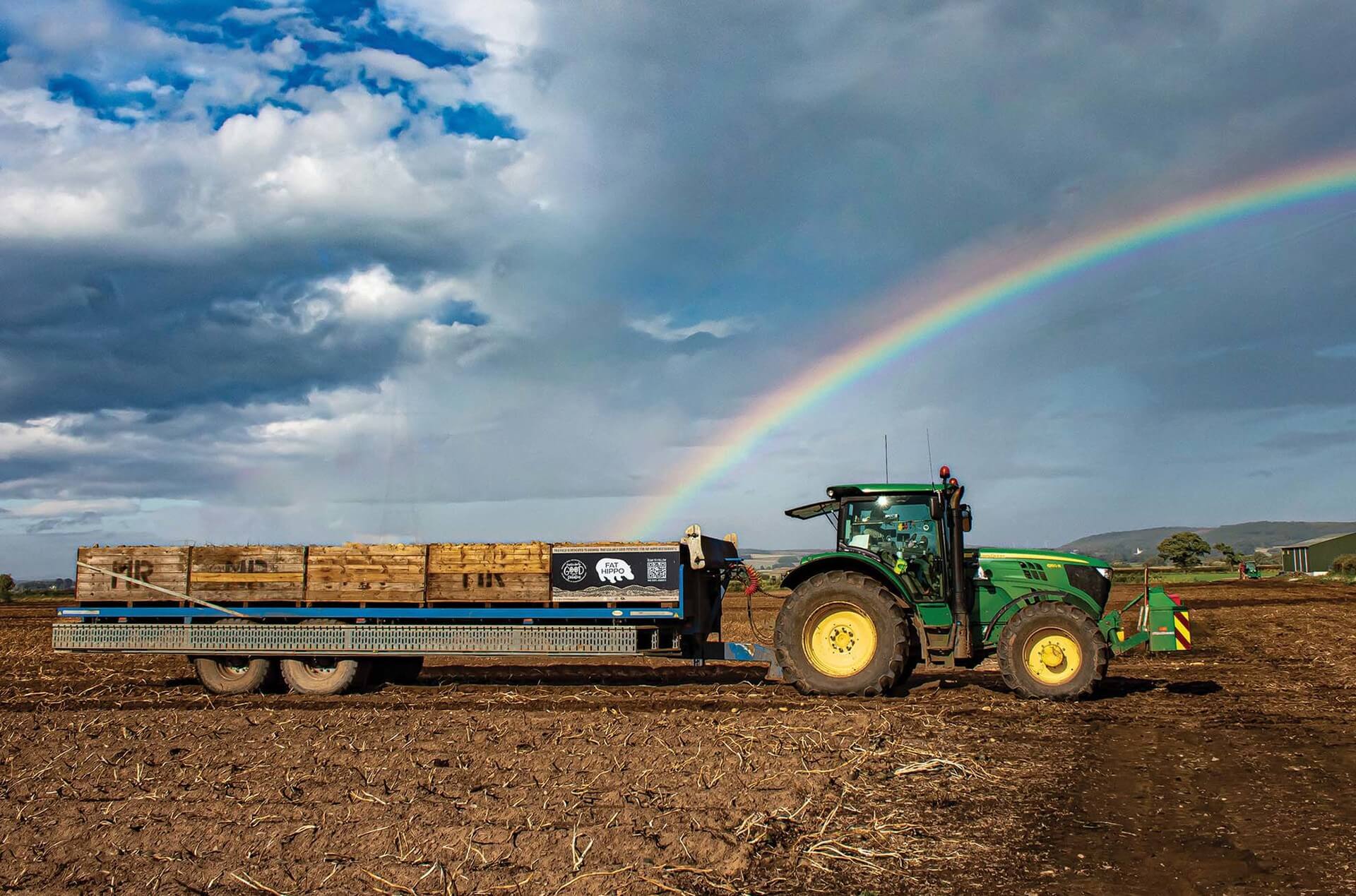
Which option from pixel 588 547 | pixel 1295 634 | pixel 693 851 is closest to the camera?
pixel 693 851

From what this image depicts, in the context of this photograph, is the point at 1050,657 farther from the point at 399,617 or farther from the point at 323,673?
the point at 323,673

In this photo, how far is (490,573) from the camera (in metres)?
12.9

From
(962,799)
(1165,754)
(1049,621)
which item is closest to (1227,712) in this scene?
(1049,621)

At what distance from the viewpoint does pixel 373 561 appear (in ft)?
43.4

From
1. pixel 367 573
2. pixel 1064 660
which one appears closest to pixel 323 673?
pixel 367 573

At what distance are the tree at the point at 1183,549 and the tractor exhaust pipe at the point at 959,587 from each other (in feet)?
316

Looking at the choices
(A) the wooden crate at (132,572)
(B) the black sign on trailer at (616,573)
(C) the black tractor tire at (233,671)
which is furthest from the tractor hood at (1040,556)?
(A) the wooden crate at (132,572)

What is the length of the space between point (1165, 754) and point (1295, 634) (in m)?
15.5

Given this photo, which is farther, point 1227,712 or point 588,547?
point 588,547

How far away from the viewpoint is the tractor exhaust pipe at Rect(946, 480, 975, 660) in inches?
466

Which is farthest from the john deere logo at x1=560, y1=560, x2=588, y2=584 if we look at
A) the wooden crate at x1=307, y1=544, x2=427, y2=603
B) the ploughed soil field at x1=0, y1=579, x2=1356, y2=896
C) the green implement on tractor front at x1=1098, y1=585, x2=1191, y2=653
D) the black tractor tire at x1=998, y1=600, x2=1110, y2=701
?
the green implement on tractor front at x1=1098, y1=585, x2=1191, y2=653

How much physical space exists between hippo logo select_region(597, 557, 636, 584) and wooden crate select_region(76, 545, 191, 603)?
5997 mm

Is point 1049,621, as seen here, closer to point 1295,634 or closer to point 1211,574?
point 1295,634

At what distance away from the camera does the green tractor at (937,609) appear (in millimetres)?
11352
